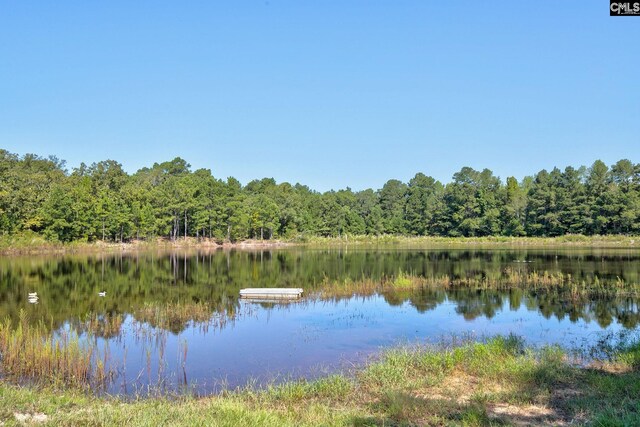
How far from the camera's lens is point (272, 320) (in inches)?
791

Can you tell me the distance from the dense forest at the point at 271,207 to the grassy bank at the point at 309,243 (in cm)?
186

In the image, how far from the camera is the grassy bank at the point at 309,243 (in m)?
61.4

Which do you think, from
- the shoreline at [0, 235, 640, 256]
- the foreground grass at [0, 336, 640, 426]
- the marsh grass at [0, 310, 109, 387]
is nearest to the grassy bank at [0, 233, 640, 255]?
the shoreline at [0, 235, 640, 256]

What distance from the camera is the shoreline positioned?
61.4 m

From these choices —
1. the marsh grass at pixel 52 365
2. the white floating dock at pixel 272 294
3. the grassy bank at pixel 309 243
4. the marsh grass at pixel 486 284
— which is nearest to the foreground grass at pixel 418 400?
the marsh grass at pixel 52 365

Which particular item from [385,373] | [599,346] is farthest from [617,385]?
[599,346]

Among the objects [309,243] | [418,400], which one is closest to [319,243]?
[309,243]

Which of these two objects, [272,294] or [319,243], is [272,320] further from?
[319,243]

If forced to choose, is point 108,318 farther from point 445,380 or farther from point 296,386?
point 445,380

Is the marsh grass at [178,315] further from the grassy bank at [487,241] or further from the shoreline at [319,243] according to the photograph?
the grassy bank at [487,241]

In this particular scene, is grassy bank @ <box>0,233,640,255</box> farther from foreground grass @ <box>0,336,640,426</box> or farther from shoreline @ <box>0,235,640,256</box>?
foreground grass @ <box>0,336,640,426</box>

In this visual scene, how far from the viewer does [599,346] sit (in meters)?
13.3

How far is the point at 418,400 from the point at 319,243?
3155 inches

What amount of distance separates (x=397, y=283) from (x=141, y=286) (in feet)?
49.5
